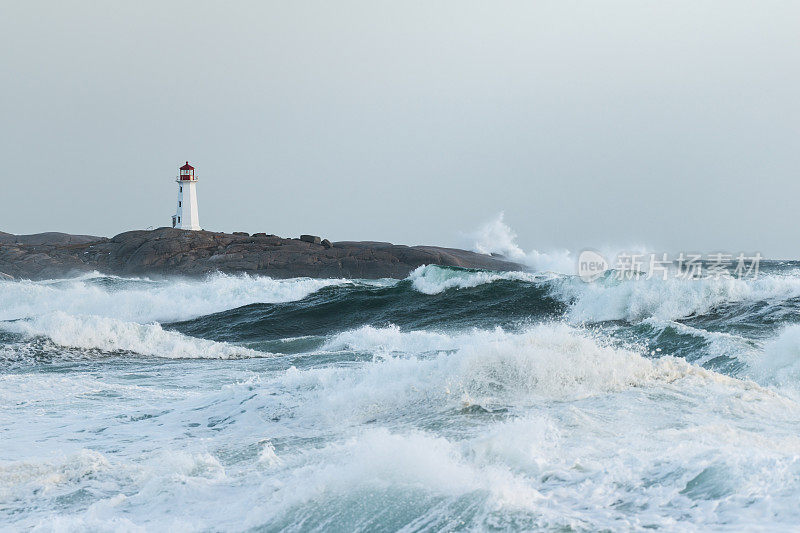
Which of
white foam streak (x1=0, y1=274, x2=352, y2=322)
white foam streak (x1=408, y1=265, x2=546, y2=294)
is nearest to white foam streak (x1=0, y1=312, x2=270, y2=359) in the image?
white foam streak (x1=0, y1=274, x2=352, y2=322)

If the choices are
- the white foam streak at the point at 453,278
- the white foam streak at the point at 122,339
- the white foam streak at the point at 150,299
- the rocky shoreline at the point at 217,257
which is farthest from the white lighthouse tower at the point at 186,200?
the white foam streak at the point at 122,339

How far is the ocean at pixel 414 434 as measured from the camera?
12.6ft

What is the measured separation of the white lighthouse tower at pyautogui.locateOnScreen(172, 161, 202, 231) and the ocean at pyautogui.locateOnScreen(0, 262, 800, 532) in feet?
116

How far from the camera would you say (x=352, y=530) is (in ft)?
12.5

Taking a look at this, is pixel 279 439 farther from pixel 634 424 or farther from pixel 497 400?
pixel 634 424

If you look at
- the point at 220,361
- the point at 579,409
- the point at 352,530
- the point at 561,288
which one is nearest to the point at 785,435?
the point at 579,409

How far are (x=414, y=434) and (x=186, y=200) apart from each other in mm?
45394

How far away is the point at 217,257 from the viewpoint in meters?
38.5

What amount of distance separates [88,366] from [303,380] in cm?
519

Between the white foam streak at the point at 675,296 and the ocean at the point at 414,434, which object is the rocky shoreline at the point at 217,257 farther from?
the ocean at the point at 414,434

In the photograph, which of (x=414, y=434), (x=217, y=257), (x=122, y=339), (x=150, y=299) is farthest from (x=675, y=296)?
(x=217, y=257)

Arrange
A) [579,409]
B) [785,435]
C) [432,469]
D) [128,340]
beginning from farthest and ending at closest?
1. [128,340]
2. [579,409]
3. [785,435]
4. [432,469]

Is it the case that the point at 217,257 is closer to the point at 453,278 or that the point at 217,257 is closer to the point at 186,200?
the point at 186,200

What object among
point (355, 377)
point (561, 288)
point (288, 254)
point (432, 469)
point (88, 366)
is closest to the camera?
point (432, 469)
